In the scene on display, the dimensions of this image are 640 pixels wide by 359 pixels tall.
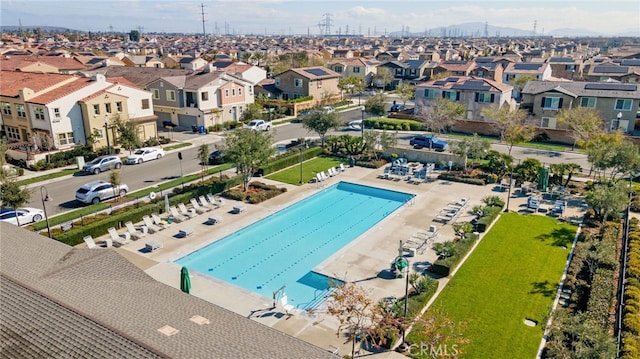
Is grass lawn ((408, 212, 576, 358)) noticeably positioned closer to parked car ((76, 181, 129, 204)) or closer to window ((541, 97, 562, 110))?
parked car ((76, 181, 129, 204))

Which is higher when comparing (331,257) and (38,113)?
(38,113)

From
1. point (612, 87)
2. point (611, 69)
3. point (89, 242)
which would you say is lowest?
point (89, 242)

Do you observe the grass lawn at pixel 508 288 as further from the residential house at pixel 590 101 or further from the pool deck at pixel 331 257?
the residential house at pixel 590 101

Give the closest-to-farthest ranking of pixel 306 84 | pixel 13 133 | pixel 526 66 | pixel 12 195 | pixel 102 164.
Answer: pixel 12 195, pixel 102 164, pixel 13 133, pixel 306 84, pixel 526 66

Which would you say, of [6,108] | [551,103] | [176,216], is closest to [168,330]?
[176,216]

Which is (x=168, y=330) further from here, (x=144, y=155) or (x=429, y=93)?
(x=429, y=93)
